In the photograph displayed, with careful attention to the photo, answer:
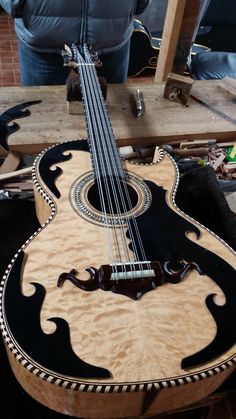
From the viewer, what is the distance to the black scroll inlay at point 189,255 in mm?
617

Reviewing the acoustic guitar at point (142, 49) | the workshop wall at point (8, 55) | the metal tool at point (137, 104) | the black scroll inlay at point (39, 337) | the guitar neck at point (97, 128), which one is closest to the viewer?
the black scroll inlay at point (39, 337)

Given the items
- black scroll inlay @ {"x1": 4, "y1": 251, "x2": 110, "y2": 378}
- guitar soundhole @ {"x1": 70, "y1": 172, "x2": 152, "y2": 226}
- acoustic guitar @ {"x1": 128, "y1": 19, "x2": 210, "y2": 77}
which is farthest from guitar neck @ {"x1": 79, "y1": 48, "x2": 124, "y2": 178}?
acoustic guitar @ {"x1": 128, "y1": 19, "x2": 210, "y2": 77}

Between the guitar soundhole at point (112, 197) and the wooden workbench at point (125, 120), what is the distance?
1.23ft

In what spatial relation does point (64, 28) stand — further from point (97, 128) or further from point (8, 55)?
point (8, 55)

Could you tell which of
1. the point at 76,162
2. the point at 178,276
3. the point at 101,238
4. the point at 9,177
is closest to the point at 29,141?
the point at 9,177

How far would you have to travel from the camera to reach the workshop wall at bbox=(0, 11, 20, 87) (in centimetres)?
269

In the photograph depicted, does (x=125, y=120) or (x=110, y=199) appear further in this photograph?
(x=125, y=120)

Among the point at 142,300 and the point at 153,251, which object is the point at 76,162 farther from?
the point at 142,300

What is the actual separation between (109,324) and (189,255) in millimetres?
238

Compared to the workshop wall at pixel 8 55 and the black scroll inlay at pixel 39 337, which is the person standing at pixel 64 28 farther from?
the workshop wall at pixel 8 55

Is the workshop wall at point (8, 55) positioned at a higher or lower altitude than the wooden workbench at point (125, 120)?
lower

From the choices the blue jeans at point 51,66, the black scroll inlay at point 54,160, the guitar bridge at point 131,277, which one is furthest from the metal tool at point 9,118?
the guitar bridge at point 131,277

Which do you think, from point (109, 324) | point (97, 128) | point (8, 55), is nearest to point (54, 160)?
point (97, 128)

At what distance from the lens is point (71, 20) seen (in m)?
1.23
